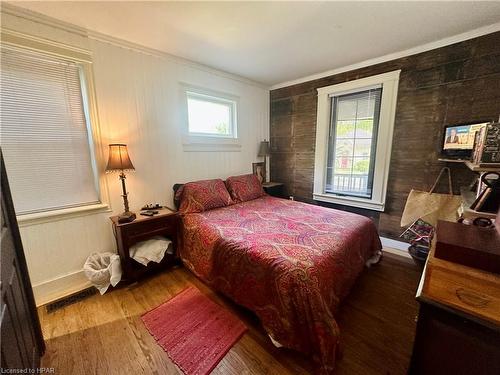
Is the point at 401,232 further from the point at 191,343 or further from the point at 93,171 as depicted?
the point at 93,171

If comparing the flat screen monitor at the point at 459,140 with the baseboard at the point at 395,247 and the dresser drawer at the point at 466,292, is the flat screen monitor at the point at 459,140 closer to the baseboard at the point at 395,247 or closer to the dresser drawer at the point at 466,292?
the baseboard at the point at 395,247

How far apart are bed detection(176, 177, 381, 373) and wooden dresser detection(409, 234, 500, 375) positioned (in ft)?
1.46

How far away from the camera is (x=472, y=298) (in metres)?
0.80

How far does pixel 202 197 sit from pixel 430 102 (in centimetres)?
276

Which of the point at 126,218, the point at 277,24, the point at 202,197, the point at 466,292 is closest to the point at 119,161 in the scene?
the point at 126,218

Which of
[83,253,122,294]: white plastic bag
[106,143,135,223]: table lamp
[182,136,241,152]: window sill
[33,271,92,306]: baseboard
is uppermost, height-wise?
[182,136,241,152]: window sill

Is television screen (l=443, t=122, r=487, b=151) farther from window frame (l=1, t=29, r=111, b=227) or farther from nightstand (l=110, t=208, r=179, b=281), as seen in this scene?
window frame (l=1, t=29, r=111, b=227)

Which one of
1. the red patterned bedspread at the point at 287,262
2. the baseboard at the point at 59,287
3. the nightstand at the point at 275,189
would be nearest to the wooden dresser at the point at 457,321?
the red patterned bedspread at the point at 287,262

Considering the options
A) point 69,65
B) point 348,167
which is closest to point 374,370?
point 348,167

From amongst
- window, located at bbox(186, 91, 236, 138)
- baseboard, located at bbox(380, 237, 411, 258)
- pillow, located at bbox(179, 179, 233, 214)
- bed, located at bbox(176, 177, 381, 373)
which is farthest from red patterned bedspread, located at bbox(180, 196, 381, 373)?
window, located at bbox(186, 91, 236, 138)

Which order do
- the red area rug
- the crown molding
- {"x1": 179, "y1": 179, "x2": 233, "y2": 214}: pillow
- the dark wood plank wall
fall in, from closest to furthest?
the red area rug → the crown molding → the dark wood plank wall → {"x1": 179, "y1": 179, "x2": 233, "y2": 214}: pillow

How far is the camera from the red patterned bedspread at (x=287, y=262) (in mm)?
1203

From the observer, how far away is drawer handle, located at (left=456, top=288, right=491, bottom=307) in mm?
775

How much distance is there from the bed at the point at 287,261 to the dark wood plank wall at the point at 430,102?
2.80 ft
